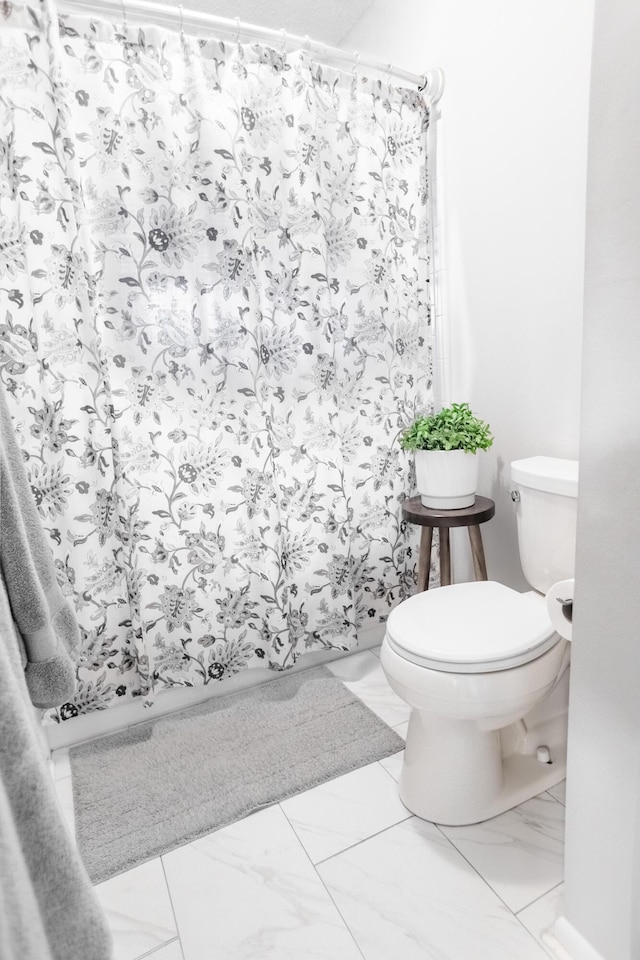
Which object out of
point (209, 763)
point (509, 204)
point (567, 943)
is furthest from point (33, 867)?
point (509, 204)

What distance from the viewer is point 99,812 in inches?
54.3

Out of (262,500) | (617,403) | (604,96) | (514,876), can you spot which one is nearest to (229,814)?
(514,876)

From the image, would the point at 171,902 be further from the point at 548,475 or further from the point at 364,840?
the point at 548,475

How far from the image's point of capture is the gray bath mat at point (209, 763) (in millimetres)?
1314

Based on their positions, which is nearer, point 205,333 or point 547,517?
point 547,517

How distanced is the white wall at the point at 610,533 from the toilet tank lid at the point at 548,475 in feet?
1.80

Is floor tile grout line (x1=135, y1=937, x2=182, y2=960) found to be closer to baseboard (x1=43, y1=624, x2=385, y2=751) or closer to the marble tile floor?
the marble tile floor

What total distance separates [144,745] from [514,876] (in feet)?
3.47

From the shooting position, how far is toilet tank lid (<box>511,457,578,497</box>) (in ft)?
4.45

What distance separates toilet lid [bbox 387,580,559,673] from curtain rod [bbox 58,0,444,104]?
1.65m

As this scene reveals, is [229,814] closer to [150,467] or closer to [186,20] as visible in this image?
[150,467]

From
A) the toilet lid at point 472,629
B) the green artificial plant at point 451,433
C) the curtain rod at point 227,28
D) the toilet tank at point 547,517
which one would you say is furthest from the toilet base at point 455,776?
the curtain rod at point 227,28

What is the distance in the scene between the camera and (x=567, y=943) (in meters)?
0.95

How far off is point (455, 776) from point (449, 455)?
0.89 m
